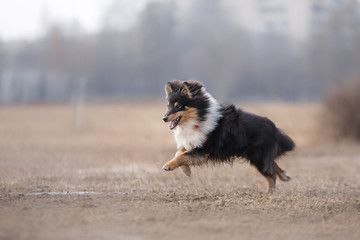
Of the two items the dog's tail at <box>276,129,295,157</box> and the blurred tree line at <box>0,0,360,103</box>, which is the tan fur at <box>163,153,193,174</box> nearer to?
the dog's tail at <box>276,129,295,157</box>

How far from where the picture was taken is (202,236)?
16.3 ft

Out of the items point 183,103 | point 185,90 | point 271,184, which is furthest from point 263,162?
point 185,90

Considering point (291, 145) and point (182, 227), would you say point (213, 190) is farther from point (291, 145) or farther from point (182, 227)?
point (182, 227)

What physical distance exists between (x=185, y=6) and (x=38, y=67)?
1688 cm

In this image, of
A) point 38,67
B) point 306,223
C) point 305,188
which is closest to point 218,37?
point 38,67

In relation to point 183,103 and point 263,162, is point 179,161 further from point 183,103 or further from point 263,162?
point 263,162

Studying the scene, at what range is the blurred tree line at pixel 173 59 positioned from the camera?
4191 cm

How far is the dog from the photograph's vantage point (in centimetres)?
736

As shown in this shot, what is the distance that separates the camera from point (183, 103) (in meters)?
7.44

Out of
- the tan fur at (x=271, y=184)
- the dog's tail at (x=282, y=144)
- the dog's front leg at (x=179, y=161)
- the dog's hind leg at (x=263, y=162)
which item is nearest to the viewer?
the dog's front leg at (x=179, y=161)

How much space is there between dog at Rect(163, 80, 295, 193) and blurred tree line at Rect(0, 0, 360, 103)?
1318 inches

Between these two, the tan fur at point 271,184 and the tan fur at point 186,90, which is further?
the tan fur at point 271,184

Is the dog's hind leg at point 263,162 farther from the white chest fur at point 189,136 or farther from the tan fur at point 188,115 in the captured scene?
the tan fur at point 188,115

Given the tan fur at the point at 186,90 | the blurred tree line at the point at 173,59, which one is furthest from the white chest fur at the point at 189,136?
the blurred tree line at the point at 173,59
